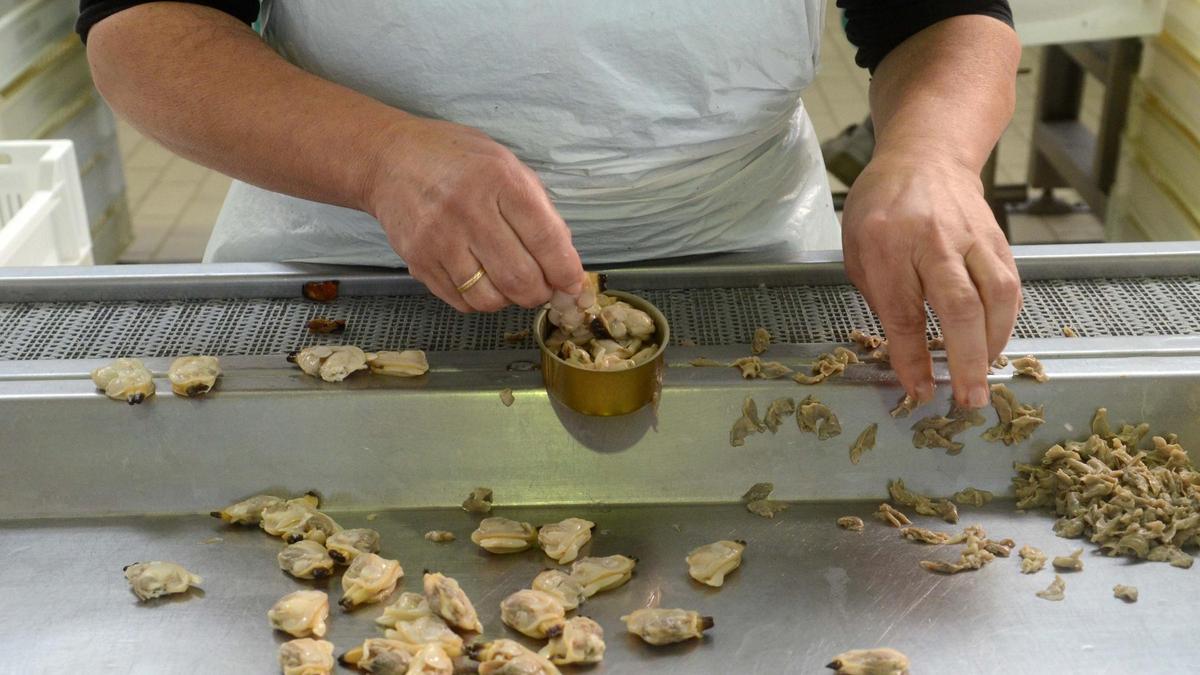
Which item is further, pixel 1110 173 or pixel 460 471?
pixel 1110 173

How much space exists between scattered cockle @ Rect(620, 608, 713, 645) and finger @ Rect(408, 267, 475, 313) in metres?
0.33

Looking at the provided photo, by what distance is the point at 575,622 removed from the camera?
1004 millimetres

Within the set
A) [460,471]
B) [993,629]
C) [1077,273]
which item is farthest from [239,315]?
[1077,273]

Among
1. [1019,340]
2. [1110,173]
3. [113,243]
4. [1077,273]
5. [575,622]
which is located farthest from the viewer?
[113,243]

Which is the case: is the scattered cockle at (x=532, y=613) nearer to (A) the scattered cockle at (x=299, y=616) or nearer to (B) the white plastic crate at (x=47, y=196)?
(A) the scattered cockle at (x=299, y=616)

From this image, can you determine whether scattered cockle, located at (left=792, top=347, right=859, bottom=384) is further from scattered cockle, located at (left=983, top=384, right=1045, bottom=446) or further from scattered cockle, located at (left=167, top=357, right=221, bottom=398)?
scattered cockle, located at (left=167, top=357, right=221, bottom=398)

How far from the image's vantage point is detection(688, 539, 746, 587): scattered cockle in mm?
1076

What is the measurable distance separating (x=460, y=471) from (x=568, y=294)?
0.22 m

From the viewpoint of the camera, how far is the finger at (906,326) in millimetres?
1130

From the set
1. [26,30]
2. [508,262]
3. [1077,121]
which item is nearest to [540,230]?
[508,262]

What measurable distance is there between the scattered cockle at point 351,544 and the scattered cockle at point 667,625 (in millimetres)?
262

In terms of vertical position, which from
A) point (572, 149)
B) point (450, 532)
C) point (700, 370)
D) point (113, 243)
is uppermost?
point (572, 149)

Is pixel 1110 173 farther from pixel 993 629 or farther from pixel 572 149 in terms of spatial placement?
pixel 993 629

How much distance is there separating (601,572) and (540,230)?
1.01 feet
